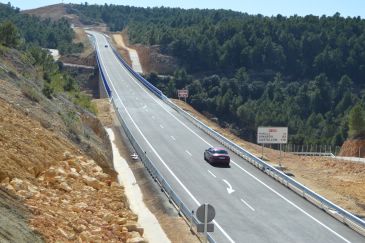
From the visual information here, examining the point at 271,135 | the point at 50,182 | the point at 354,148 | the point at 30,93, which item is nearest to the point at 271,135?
the point at 271,135

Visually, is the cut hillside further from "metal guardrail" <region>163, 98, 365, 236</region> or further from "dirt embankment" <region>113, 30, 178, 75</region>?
"dirt embankment" <region>113, 30, 178, 75</region>

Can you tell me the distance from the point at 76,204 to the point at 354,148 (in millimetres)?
52527

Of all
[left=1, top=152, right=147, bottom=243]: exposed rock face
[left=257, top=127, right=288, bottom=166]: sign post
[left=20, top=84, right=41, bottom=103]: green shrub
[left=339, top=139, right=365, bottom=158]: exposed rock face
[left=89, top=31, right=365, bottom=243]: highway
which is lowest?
[left=339, top=139, right=365, bottom=158]: exposed rock face

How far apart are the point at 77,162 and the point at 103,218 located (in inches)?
189

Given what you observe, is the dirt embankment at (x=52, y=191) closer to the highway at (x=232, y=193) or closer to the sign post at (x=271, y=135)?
the highway at (x=232, y=193)

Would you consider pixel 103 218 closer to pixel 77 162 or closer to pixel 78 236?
pixel 78 236

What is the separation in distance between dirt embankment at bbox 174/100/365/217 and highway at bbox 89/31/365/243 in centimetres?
213

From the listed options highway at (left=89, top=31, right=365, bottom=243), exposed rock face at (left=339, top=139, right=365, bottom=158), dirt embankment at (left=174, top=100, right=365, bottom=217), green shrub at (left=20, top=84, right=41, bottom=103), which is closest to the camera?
highway at (left=89, top=31, right=365, bottom=243)

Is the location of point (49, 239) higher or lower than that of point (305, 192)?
higher

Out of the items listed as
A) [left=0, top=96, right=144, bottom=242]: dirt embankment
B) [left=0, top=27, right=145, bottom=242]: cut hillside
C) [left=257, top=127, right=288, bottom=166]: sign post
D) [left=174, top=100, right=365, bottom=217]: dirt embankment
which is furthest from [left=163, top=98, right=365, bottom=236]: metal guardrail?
[left=0, top=96, right=144, bottom=242]: dirt embankment

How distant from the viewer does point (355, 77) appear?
126875 millimetres

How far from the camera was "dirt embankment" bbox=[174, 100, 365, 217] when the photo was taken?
3073cm

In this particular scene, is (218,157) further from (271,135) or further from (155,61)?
(155,61)

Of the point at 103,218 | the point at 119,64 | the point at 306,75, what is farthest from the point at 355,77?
the point at 103,218
